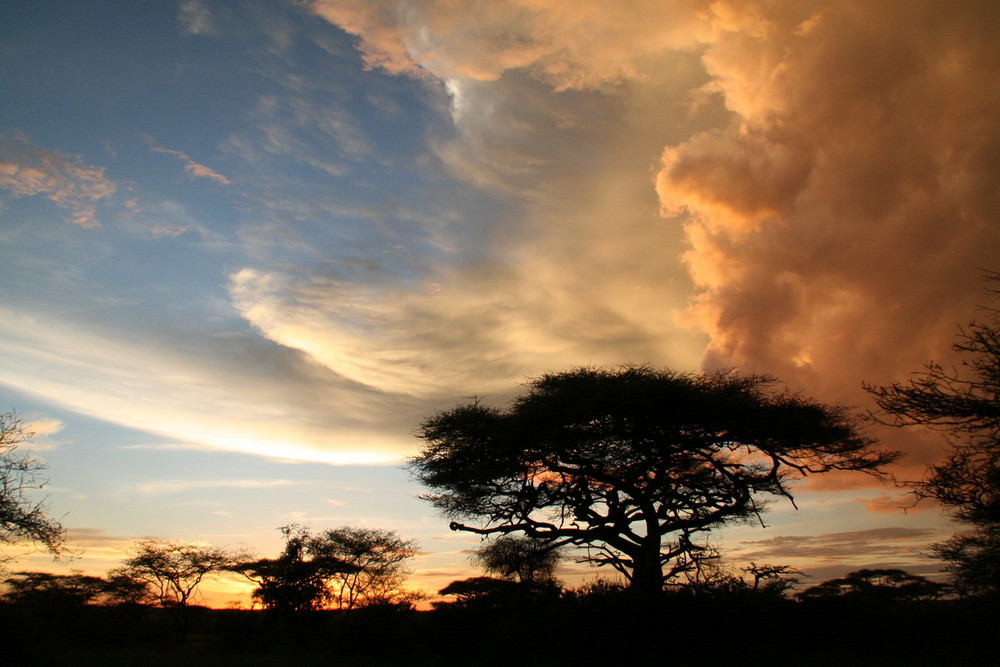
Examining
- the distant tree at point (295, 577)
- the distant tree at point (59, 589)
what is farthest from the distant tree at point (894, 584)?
the distant tree at point (59, 589)

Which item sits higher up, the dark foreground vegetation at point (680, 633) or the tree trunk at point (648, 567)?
the tree trunk at point (648, 567)

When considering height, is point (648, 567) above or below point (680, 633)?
above

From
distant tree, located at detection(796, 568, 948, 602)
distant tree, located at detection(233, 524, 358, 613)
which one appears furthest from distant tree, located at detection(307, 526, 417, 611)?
distant tree, located at detection(796, 568, 948, 602)

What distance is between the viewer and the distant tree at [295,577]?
30.1 meters

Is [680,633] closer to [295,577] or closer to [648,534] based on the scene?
[648,534]

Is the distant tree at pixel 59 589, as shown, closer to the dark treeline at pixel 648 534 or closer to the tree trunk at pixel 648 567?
the dark treeline at pixel 648 534

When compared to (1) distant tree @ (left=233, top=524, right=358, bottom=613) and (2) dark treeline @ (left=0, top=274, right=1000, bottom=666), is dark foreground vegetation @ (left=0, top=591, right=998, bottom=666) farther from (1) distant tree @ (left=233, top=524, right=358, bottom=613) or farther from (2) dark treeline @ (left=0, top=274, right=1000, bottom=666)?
(1) distant tree @ (left=233, top=524, right=358, bottom=613)

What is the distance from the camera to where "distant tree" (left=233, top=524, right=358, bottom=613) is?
98.8 ft

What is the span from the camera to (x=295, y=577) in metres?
31.5

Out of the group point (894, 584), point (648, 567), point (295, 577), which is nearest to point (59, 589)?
point (295, 577)

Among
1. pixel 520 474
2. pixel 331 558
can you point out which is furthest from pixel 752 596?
pixel 331 558

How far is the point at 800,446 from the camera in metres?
17.6

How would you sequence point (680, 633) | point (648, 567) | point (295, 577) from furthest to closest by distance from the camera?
point (295, 577) < point (648, 567) < point (680, 633)

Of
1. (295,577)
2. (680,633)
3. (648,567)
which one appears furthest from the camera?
(295,577)
